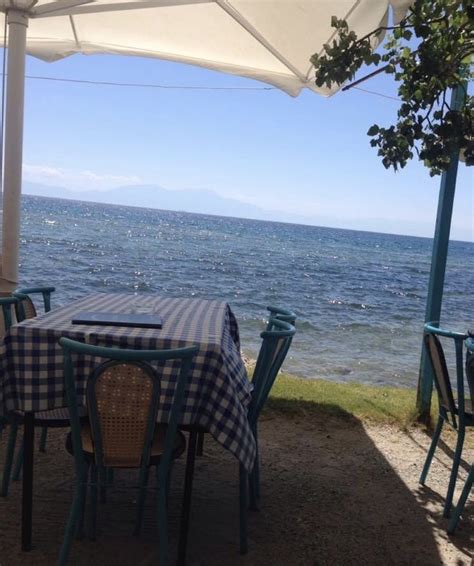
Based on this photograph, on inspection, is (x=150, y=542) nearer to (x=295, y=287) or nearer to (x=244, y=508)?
(x=244, y=508)

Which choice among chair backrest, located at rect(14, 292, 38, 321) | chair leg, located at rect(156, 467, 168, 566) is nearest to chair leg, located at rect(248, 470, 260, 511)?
chair leg, located at rect(156, 467, 168, 566)

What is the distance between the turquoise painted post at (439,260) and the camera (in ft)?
13.0

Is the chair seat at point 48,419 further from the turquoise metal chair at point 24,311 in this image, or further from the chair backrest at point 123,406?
the turquoise metal chair at point 24,311

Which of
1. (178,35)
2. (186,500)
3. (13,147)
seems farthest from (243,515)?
(178,35)

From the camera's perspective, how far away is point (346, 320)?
47.0 feet

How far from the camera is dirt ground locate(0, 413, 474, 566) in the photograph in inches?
92.0

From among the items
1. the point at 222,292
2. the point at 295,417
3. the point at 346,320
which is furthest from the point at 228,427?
the point at 222,292

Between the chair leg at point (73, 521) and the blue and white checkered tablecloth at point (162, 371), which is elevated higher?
the blue and white checkered tablecloth at point (162, 371)

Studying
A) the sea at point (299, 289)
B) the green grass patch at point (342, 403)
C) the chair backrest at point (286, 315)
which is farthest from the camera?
the sea at point (299, 289)

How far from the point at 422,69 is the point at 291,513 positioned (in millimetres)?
2066

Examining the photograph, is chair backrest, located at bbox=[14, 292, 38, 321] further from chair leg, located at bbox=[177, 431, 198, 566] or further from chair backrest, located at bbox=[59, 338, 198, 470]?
chair leg, located at bbox=[177, 431, 198, 566]

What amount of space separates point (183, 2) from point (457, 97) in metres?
1.86

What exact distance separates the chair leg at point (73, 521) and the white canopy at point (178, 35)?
225 centimetres

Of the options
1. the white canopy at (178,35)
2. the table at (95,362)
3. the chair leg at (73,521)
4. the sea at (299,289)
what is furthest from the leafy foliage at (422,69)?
the sea at (299,289)
